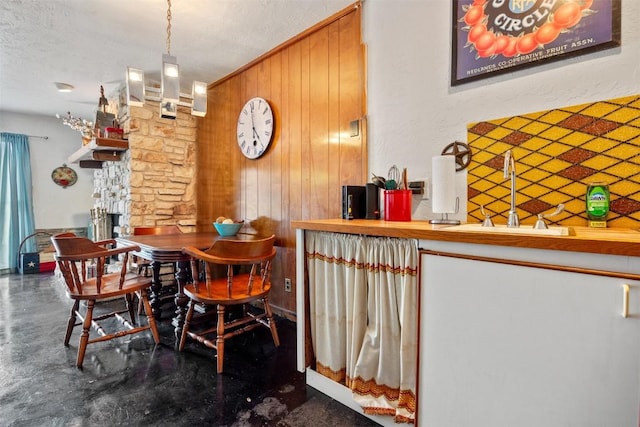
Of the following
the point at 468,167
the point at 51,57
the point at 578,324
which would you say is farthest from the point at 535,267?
the point at 51,57

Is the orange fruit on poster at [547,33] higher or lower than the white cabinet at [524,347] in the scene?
higher

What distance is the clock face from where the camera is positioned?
2.76 m

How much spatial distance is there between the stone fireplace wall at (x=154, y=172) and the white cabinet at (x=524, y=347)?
328 centimetres

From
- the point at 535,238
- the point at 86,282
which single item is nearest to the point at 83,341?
the point at 86,282

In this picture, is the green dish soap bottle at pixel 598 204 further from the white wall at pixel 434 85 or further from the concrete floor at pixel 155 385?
the concrete floor at pixel 155 385

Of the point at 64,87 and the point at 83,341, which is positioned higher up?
the point at 64,87

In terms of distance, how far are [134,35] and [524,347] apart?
127 inches

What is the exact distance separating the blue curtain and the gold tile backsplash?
632cm

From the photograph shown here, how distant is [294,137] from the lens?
2.55 m

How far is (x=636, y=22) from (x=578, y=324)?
1.23m

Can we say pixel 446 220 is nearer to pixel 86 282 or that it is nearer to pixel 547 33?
pixel 547 33

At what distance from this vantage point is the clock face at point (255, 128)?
9.07 feet

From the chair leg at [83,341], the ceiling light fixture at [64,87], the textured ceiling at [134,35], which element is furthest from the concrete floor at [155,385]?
the ceiling light fixture at [64,87]

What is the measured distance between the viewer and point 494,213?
4.94ft
